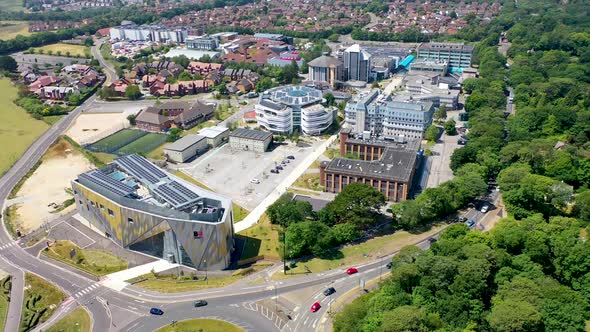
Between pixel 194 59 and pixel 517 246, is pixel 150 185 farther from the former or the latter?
pixel 194 59

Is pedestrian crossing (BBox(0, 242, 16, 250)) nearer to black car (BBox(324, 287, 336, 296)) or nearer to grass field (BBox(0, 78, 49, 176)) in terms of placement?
grass field (BBox(0, 78, 49, 176))

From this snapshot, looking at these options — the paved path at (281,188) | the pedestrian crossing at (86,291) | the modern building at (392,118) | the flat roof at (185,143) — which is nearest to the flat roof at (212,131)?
the flat roof at (185,143)

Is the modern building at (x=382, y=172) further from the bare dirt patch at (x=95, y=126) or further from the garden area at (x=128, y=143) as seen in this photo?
the bare dirt patch at (x=95, y=126)

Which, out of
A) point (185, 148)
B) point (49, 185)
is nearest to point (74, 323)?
point (49, 185)

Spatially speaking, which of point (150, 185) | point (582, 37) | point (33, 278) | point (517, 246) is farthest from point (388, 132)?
point (582, 37)

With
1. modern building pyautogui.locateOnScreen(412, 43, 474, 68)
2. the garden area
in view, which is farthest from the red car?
modern building pyautogui.locateOnScreen(412, 43, 474, 68)

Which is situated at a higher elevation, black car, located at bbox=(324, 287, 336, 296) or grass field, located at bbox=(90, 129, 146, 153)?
grass field, located at bbox=(90, 129, 146, 153)
